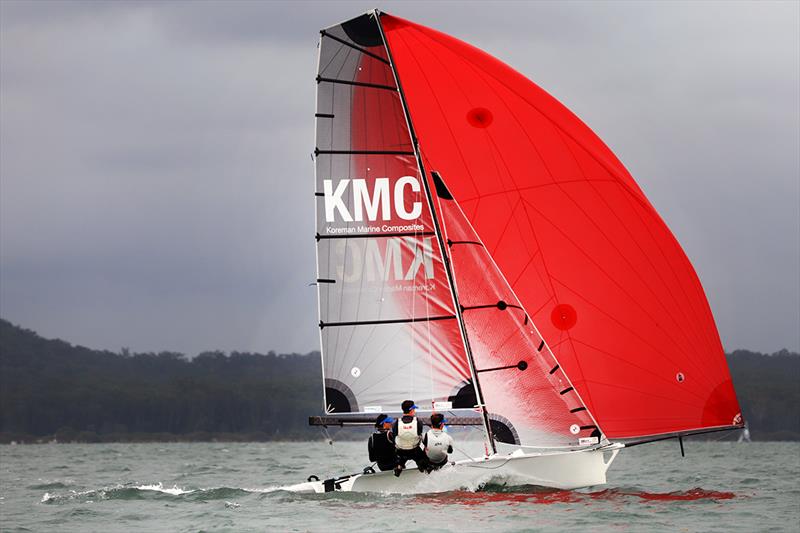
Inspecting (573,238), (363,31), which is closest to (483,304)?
Result: (573,238)

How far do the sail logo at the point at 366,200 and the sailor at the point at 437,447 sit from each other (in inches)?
130

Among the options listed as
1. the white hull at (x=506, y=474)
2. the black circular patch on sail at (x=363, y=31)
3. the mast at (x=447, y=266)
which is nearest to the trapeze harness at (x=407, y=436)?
the white hull at (x=506, y=474)

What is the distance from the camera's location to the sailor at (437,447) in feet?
50.5

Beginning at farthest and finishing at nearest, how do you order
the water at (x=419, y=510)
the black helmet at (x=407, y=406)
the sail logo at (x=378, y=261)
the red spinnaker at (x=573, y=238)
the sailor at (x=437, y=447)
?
the sail logo at (x=378, y=261) → the red spinnaker at (x=573, y=238) → the black helmet at (x=407, y=406) → the sailor at (x=437, y=447) → the water at (x=419, y=510)

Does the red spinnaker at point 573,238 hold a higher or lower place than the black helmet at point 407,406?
higher

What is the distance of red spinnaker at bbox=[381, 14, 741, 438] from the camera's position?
1678cm

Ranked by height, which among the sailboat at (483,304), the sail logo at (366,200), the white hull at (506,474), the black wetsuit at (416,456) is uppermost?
the sail logo at (366,200)

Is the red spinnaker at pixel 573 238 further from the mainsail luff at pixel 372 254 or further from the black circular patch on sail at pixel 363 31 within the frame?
the mainsail luff at pixel 372 254

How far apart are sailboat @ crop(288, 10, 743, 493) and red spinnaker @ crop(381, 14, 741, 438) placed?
3cm

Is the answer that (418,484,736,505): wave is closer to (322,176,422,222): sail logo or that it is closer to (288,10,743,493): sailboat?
(288,10,743,493): sailboat

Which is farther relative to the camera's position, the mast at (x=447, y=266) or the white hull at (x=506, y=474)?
the mast at (x=447, y=266)

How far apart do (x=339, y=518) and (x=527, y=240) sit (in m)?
5.52

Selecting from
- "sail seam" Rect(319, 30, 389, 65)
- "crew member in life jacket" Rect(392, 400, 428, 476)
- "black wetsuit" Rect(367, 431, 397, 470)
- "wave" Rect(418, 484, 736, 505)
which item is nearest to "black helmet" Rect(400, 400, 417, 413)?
"crew member in life jacket" Rect(392, 400, 428, 476)

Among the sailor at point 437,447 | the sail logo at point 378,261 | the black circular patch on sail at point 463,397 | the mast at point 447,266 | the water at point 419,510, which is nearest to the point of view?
the water at point 419,510
